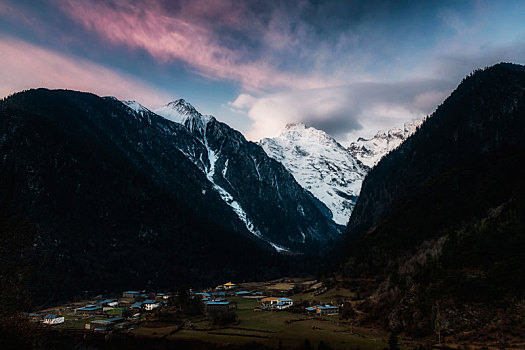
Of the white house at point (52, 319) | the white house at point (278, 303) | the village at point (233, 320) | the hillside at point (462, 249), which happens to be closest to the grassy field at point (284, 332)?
the village at point (233, 320)

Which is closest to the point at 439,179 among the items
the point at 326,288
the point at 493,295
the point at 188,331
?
the point at 326,288

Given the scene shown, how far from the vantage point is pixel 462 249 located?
10150 cm

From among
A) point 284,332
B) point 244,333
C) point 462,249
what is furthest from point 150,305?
point 462,249

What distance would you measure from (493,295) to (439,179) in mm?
103156

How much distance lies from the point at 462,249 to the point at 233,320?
221 feet

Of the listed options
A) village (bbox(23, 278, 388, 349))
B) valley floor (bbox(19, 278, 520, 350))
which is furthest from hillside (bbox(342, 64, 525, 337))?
village (bbox(23, 278, 388, 349))

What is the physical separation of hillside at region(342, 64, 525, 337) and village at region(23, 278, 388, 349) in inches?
507

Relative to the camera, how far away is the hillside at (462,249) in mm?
81062

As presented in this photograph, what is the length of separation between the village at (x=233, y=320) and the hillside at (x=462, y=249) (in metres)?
12.9

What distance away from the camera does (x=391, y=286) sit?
370 feet

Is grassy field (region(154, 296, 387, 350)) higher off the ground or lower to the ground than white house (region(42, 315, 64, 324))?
lower

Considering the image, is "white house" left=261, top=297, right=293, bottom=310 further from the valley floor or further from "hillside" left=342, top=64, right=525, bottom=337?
"hillside" left=342, top=64, right=525, bottom=337

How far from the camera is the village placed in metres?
89.8

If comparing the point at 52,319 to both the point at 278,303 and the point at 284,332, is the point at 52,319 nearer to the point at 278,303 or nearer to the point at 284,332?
the point at 284,332
